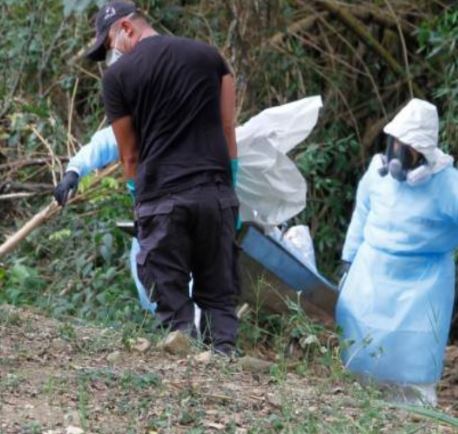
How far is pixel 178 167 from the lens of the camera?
21.4ft

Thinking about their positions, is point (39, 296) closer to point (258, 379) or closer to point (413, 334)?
point (413, 334)

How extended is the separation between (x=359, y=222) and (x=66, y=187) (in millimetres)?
1729

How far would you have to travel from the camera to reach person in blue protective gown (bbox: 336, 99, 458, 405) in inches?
293

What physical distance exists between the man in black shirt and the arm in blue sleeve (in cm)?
140

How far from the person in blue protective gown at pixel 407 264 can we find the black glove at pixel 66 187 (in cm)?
155

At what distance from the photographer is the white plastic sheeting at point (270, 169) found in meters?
7.38

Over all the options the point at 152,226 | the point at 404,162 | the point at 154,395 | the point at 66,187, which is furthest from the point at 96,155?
the point at 154,395

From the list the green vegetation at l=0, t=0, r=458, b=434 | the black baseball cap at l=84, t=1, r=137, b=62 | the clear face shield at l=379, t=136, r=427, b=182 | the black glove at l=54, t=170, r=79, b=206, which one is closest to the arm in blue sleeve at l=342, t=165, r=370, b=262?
the clear face shield at l=379, t=136, r=427, b=182

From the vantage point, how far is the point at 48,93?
1013 centimetres

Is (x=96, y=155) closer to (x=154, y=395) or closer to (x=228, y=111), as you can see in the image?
(x=228, y=111)

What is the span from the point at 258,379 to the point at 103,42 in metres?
2.14

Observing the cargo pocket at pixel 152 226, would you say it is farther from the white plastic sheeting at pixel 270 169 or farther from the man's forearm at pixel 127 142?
the white plastic sheeting at pixel 270 169

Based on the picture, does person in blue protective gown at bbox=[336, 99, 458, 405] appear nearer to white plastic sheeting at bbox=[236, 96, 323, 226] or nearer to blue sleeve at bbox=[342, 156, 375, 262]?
blue sleeve at bbox=[342, 156, 375, 262]

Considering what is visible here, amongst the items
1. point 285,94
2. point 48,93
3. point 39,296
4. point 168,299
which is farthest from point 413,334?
point 48,93
